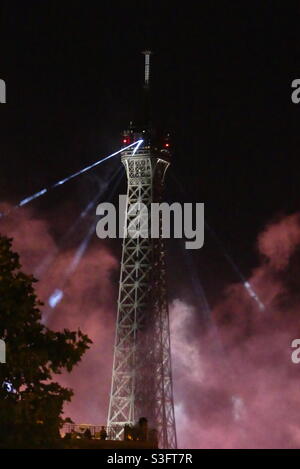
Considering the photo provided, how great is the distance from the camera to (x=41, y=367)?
42.8 metres

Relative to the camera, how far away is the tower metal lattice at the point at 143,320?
73188 mm

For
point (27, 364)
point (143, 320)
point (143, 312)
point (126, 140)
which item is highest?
point (126, 140)

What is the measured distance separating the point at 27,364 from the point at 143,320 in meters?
33.1

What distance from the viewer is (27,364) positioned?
137 feet

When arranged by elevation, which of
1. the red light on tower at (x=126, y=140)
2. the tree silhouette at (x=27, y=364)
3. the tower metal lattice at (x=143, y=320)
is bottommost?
the tree silhouette at (x=27, y=364)

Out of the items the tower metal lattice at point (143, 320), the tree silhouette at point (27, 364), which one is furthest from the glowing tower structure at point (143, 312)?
the tree silhouette at point (27, 364)

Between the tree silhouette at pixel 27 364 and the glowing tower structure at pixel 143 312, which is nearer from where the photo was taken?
the tree silhouette at pixel 27 364

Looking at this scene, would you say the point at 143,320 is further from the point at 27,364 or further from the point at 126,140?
the point at 27,364

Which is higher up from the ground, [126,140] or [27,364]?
[126,140]

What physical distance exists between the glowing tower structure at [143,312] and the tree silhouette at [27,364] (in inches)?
1163

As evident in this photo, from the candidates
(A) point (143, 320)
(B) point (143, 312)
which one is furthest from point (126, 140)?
(A) point (143, 320)

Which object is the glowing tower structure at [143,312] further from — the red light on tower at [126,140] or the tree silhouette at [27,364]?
the tree silhouette at [27,364]

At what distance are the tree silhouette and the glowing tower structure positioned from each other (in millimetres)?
29543
